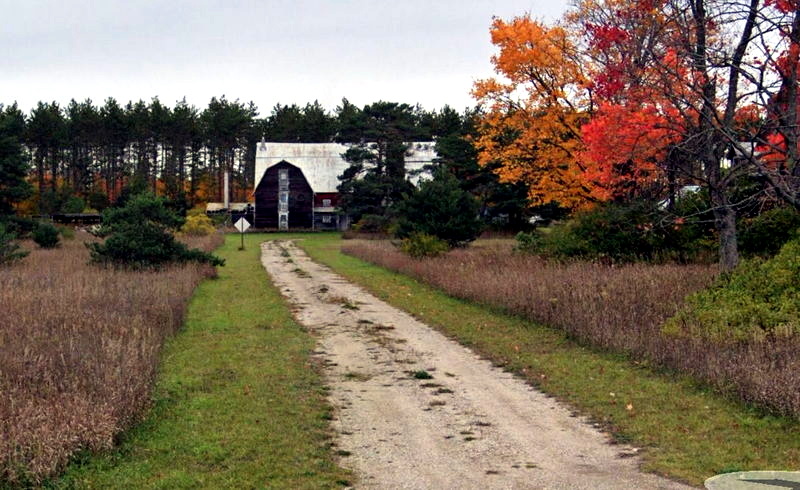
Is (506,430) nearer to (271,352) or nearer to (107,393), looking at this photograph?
(107,393)

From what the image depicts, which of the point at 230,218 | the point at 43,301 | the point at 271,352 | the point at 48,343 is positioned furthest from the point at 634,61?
the point at 230,218

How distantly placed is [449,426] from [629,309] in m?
6.93

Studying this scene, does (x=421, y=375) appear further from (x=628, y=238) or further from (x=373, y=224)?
(x=373, y=224)

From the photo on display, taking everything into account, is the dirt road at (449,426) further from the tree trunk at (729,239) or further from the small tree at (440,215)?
the small tree at (440,215)

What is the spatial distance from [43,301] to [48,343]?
526 centimetres

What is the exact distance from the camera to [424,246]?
32781mm

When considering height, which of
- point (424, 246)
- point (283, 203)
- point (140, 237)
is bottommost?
point (424, 246)

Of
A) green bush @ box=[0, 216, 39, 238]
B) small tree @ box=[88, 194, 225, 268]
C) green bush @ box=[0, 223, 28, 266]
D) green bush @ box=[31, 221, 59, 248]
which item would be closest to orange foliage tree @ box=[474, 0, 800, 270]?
small tree @ box=[88, 194, 225, 268]

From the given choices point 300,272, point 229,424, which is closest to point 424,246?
point 300,272

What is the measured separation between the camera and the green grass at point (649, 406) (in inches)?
308

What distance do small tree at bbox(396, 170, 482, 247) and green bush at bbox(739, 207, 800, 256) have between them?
49.2 ft

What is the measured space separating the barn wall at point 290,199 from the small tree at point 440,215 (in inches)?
1851

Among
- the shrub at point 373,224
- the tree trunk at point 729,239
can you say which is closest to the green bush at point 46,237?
the shrub at point 373,224

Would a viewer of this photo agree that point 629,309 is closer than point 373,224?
Yes
